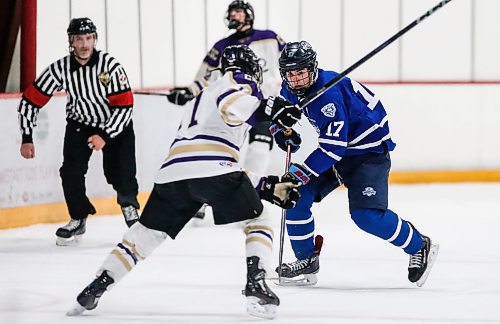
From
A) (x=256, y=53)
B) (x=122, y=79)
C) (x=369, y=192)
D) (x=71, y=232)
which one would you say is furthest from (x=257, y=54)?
(x=369, y=192)

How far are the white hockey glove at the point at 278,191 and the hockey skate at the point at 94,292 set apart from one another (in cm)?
58

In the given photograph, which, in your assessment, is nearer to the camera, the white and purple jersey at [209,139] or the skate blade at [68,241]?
the white and purple jersey at [209,139]

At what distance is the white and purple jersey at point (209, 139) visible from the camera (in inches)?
149

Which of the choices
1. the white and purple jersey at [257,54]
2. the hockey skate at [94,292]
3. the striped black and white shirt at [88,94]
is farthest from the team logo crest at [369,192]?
the white and purple jersey at [257,54]

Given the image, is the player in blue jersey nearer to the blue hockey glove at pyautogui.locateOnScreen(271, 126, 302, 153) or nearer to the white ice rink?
the blue hockey glove at pyautogui.locateOnScreen(271, 126, 302, 153)

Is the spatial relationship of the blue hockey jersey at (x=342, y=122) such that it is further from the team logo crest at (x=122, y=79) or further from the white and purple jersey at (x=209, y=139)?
the team logo crest at (x=122, y=79)

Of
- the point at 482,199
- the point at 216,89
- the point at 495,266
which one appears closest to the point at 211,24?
the point at 482,199

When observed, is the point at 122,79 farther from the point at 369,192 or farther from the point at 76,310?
the point at 76,310

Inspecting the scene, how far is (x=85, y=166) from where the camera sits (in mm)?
5738

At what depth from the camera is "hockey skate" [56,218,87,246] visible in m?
5.60

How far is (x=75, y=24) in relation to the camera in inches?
214

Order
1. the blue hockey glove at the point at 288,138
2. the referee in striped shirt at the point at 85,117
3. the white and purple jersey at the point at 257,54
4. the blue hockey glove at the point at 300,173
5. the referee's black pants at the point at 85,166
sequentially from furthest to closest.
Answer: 1. the white and purple jersey at the point at 257,54
2. the referee's black pants at the point at 85,166
3. the referee in striped shirt at the point at 85,117
4. the blue hockey glove at the point at 300,173
5. the blue hockey glove at the point at 288,138

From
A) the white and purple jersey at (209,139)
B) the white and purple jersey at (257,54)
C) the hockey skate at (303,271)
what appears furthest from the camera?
the white and purple jersey at (257,54)

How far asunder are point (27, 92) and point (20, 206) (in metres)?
0.75
